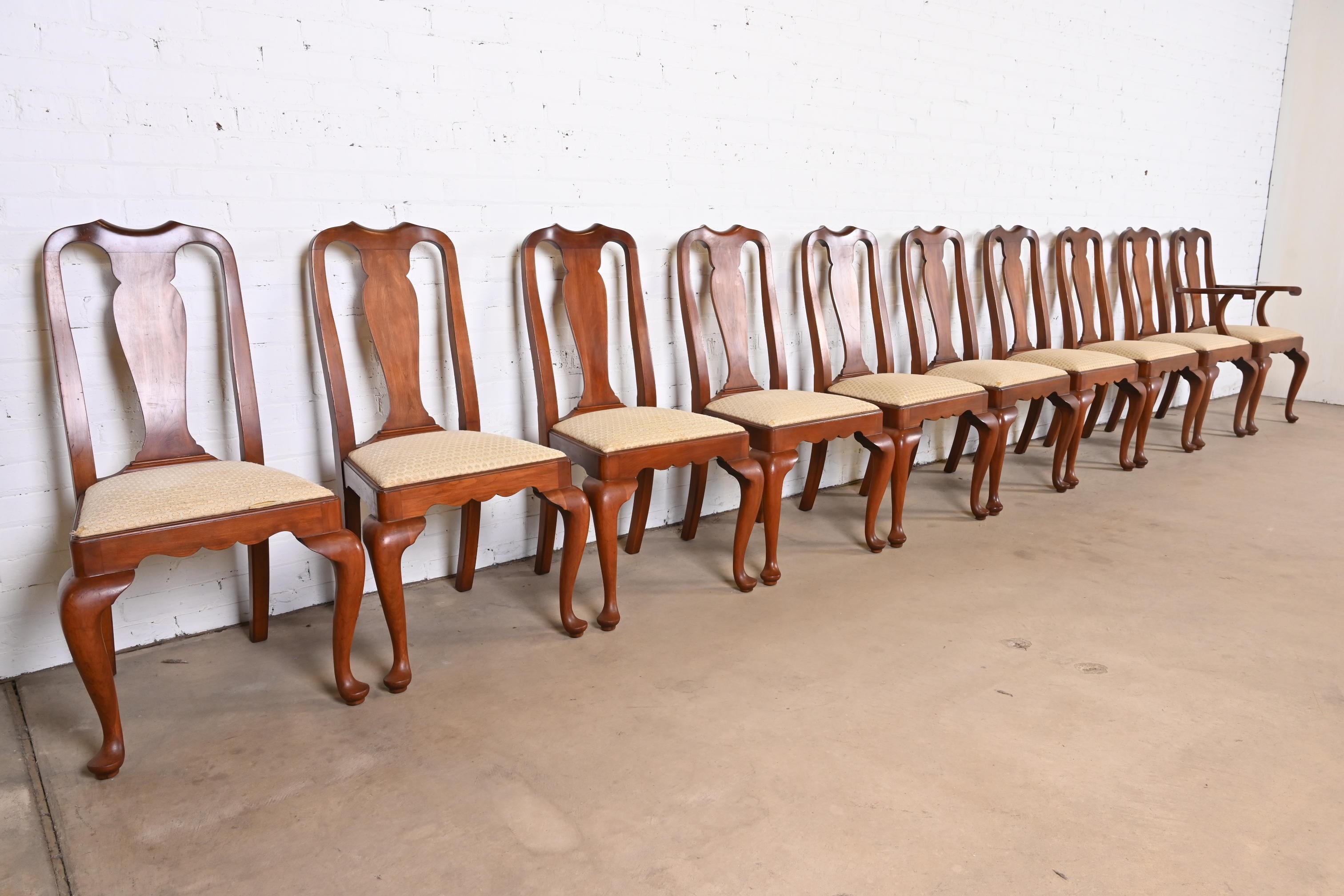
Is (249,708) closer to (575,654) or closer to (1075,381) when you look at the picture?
(575,654)

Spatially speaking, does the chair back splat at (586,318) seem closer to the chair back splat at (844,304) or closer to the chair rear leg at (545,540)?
the chair rear leg at (545,540)

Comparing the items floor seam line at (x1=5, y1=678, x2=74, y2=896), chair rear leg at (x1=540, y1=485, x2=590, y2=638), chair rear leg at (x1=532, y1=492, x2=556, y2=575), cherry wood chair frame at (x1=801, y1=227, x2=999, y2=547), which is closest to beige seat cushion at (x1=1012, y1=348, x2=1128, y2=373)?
cherry wood chair frame at (x1=801, y1=227, x2=999, y2=547)

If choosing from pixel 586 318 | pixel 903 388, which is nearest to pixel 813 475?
pixel 903 388

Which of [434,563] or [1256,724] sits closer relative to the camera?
[1256,724]

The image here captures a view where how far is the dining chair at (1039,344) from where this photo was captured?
3.77 m

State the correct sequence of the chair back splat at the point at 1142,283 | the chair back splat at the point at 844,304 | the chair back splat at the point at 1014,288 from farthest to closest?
the chair back splat at the point at 1142,283, the chair back splat at the point at 1014,288, the chair back splat at the point at 844,304

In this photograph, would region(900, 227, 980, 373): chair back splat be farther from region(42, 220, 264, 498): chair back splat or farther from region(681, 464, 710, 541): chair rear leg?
A: region(42, 220, 264, 498): chair back splat

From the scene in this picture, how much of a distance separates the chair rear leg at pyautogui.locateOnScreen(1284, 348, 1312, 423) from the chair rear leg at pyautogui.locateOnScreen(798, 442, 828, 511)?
3214 mm

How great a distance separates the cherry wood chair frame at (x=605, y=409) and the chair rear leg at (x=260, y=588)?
819 millimetres

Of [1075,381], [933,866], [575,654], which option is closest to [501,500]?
[575,654]

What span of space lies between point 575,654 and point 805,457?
1.78 metres

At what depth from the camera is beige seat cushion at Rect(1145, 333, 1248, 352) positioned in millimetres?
4398

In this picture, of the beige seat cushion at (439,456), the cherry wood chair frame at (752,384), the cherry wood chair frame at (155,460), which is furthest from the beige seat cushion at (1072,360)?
the cherry wood chair frame at (155,460)

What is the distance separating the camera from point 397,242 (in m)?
2.50
